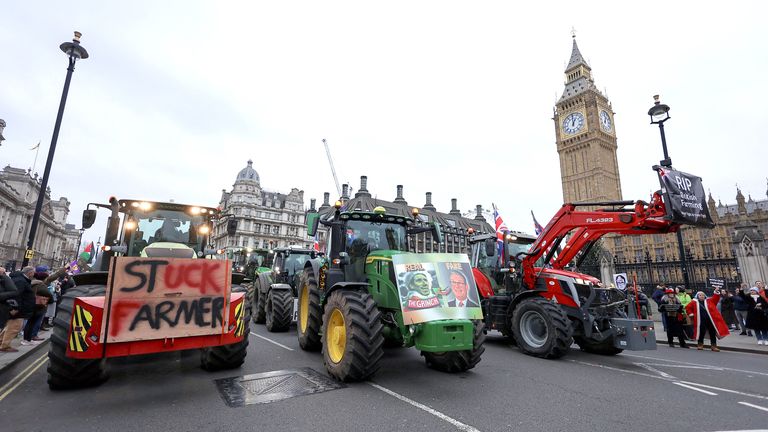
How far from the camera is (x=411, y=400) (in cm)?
447

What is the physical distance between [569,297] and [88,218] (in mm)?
9891

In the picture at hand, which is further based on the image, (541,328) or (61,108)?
(61,108)

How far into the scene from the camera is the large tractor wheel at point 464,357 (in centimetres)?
549

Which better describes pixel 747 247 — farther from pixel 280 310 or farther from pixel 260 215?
pixel 260 215

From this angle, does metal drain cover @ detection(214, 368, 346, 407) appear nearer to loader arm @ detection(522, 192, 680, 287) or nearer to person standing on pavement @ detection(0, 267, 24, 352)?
person standing on pavement @ detection(0, 267, 24, 352)

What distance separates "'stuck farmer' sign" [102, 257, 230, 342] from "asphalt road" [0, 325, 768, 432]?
896 millimetres

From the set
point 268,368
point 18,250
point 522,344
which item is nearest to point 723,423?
point 522,344

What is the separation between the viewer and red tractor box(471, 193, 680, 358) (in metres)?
7.21

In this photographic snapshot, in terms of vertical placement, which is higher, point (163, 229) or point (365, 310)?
point (163, 229)

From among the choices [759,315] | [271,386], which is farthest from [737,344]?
[271,386]

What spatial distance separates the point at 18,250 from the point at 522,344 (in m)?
89.5

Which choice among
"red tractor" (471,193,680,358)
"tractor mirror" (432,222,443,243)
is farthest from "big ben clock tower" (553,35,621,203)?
"tractor mirror" (432,222,443,243)

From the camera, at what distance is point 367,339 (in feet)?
15.8

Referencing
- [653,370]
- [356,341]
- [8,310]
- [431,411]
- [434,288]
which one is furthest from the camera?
[653,370]
